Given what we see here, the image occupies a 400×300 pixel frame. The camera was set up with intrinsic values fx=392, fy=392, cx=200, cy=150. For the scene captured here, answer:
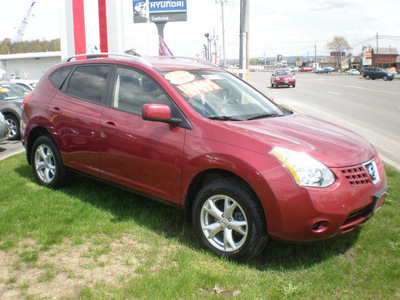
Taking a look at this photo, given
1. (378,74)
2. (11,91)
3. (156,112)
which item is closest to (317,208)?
(156,112)

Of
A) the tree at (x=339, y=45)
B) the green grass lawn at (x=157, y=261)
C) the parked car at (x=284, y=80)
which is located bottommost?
the green grass lawn at (x=157, y=261)

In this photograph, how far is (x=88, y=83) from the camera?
4684 millimetres

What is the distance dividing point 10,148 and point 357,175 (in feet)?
26.9

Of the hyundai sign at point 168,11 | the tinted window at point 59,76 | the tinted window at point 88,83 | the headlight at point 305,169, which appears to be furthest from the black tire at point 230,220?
the hyundai sign at point 168,11

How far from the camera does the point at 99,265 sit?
3289mm

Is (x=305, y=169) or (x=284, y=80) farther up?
(x=284, y=80)

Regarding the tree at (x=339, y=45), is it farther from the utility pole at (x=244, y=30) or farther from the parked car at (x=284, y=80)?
the utility pole at (x=244, y=30)

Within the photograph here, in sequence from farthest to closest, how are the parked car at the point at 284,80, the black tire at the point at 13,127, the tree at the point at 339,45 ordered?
1. the tree at the point at 339,45
2. the parked car at the point at 284,80
3. the black tire at the point at 13,127

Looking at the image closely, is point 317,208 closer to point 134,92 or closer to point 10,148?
point 134,92

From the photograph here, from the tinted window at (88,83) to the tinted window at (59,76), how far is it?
175 millimetres

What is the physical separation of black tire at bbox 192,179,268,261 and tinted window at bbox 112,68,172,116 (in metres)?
1.04

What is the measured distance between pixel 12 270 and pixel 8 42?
13905cm

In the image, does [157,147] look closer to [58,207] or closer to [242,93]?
[242,93]

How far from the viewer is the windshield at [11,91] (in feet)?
35.7
